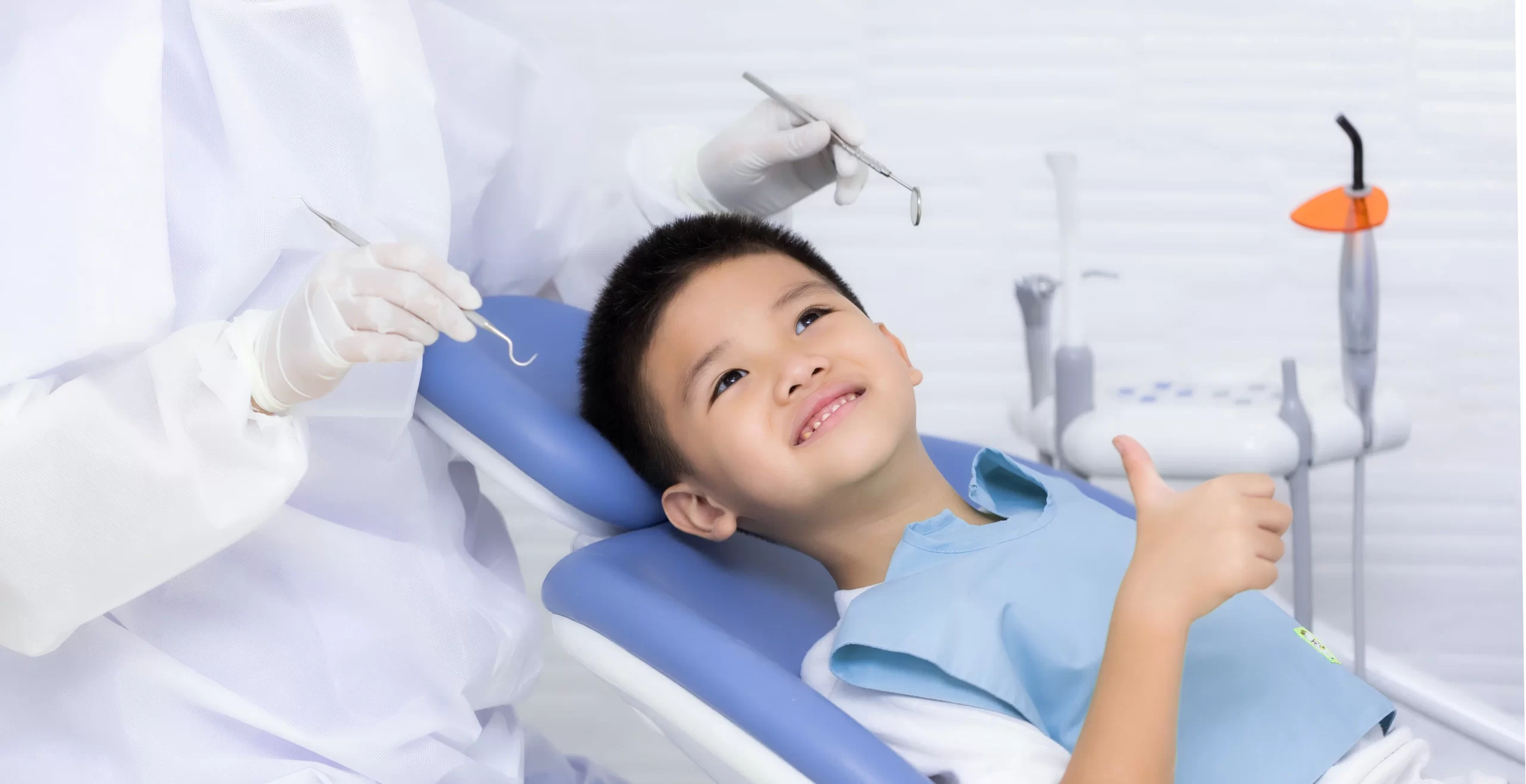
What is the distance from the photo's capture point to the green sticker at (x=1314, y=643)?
1.04 m

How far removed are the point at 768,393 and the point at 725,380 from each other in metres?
0.05

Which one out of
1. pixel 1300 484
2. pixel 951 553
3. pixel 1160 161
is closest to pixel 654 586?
pixel 951 553

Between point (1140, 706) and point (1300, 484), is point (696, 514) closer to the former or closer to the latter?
point (1140, 706)

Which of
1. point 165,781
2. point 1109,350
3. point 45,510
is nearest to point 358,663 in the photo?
point 165,781

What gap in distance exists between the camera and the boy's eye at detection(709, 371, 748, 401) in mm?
1070

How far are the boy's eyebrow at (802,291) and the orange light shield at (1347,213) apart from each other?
53 centimetres

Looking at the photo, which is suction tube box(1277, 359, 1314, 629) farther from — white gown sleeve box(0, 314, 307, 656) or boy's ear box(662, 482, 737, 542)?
white gown sleeve box(0, 314, 307, 656)

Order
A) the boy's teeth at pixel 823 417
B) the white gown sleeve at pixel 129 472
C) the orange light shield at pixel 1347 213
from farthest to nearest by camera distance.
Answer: the orange light shield at pixel 1347 213 → the boy's teeth at pixel 823 417 → the white gown sleeve at pixel 129 472

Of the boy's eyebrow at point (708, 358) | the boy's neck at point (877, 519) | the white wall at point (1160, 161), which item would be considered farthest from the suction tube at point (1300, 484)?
the white wall at point (1160, 161)

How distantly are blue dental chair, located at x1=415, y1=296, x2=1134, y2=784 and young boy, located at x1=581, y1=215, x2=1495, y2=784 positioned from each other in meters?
0.04

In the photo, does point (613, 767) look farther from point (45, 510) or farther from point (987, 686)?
point (45, 510)

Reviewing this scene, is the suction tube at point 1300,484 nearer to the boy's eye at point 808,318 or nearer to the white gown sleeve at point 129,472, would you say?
the boy's eye at point 808,318

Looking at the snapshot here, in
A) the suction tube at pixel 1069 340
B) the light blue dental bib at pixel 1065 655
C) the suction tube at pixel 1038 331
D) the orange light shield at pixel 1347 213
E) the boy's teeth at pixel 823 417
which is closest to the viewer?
the light blue dental bib at pixel 1065 655

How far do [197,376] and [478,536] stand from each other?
1.59 feet
